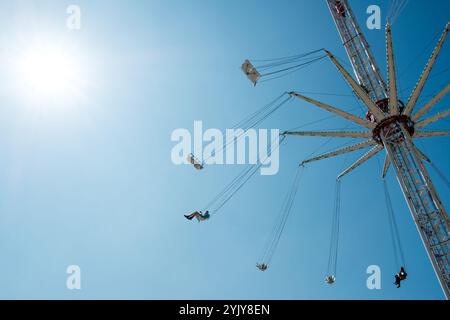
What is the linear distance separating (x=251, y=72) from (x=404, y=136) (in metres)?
10.2

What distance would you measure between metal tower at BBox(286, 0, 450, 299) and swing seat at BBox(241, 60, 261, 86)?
8.62ft

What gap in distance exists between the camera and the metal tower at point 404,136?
16938 millimetres

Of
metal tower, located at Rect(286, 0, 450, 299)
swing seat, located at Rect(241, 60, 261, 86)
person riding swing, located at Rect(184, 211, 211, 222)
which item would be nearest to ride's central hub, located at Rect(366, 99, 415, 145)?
metal tower, located at Rect(286, 0, 450, 299)

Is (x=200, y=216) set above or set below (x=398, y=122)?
below

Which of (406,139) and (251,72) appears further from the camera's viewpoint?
(251,72)

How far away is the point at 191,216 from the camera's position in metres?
22.2

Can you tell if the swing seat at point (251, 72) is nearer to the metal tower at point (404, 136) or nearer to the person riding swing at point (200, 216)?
the metal tower at point (404, 136)

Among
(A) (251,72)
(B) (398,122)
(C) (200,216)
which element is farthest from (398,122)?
(C) (200,216)

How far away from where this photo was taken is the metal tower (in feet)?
Result: 55.6

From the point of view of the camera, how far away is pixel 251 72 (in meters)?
22.6

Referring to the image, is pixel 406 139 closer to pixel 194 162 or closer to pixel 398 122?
pixel 398 122

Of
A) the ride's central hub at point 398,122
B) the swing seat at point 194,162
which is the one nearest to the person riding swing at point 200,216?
the swing seat at point 194,162

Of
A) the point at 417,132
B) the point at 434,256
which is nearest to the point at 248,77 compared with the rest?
the point at 417,132
